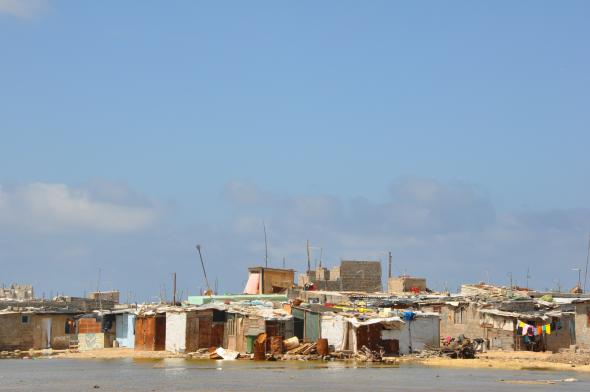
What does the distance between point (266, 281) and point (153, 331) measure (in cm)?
A: 1162

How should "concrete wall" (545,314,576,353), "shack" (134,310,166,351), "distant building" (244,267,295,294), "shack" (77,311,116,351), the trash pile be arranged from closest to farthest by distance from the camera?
the trash pile
"concrete wall" (545,314,576,353)
"shack" (134,310,166,351)
"shack" (77,311,116,351)
"distant building" (244,267,295,294)

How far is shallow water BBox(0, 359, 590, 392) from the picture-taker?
3088 cm

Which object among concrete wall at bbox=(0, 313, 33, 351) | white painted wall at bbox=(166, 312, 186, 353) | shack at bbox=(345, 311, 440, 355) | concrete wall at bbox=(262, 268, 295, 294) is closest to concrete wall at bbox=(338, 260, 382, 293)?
concrete wall at bbox=(262, 268, 295, 294)

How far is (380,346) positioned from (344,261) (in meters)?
20.7

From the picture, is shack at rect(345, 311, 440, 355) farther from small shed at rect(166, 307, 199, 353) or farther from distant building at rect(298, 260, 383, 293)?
distant building at rect(298, 260, 383, 293)

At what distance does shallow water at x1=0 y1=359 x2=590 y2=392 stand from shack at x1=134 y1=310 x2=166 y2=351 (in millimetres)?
6055

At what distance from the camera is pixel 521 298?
162 ft

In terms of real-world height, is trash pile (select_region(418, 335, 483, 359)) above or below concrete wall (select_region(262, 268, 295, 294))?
below

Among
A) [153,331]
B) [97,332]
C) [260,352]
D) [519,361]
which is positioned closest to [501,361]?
[519,361]

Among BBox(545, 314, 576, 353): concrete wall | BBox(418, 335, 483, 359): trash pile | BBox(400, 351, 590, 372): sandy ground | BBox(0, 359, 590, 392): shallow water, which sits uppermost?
BBox(545, 314, 576, 353): concrete wall

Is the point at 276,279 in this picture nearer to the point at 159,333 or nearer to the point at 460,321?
the point at 159,333

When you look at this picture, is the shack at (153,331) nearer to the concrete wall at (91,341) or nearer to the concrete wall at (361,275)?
the concrete wall at (91,341)

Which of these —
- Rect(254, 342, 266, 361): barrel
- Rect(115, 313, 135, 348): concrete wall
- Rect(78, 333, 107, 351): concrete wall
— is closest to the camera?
Rect(254, 342, 266, 361): barrel

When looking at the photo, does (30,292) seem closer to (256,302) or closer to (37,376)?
(256,302)
